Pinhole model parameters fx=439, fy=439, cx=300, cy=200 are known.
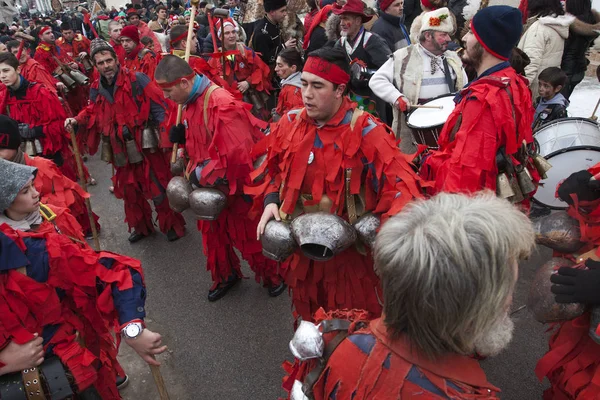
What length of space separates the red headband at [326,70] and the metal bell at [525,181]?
138 centimetres

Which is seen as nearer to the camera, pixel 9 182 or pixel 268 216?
pixel 9 182

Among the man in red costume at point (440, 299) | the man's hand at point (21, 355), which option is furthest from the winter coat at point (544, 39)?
the man's hand at point (21, 355)

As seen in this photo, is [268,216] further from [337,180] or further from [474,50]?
[474,50]

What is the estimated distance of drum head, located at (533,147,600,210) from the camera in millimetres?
4031

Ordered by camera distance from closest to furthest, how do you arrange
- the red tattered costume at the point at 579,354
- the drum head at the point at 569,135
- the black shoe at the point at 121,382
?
1. the red tattered costume at the point at 579,354
2. the black shoe at the point at 121,382
3. the drum head at the point at 569,135

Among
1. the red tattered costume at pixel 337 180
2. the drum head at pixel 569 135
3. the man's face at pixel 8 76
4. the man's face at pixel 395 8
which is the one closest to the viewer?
the red tattered costume at pixel 337 180

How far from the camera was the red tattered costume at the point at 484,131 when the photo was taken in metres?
2.70

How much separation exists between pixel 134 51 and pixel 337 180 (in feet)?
20.3

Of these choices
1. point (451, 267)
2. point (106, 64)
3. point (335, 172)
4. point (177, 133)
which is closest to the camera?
point (451, 267)

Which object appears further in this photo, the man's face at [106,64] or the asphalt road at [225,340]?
the man's face at [106,64]

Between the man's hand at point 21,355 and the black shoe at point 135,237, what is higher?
the man's hand at point 21,355

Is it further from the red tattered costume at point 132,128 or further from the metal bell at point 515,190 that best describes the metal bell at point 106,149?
the metal bell at point 515,190

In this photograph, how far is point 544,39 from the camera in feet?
18.7

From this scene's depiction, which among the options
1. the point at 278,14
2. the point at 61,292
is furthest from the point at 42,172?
the point at 278,14
